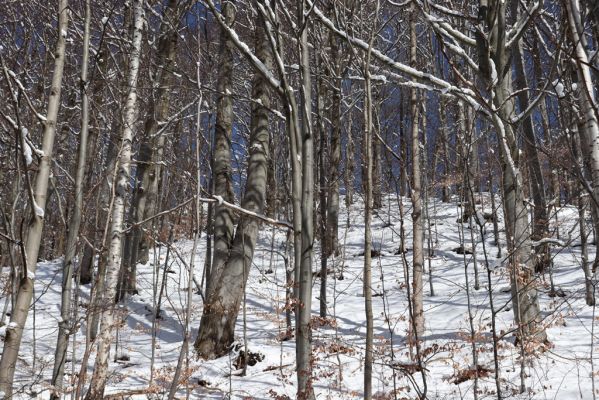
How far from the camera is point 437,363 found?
6.24m

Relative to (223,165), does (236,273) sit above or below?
below

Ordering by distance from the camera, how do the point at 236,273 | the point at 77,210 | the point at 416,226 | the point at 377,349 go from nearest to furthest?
the point at 77,210
the point at 377,349
the point at 236,273
the point at 416,226

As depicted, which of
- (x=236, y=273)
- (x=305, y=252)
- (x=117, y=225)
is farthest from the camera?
(x=236, y=273)

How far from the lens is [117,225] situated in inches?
208

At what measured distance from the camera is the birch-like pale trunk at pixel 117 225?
4695 mm

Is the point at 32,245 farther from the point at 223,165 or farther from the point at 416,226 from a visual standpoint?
the point at 416,226

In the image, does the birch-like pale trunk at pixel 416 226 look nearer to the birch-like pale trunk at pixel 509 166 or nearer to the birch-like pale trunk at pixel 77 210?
the birch-like pale trunk at pixel 509 166

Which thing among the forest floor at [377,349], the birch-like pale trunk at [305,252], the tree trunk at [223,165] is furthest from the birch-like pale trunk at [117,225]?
the birch-like pale trunk at [305,252]

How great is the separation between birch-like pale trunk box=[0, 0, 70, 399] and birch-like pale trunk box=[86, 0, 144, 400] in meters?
1.57

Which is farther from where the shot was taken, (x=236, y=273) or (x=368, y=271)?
(x=236, y=273)

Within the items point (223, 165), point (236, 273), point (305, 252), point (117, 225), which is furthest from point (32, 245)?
point (223, 165)

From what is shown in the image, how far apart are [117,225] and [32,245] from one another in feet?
8.01

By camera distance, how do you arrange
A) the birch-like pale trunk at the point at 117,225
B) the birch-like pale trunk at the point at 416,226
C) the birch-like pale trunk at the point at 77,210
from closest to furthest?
the birch-like pale trunk at the point at 77,210
the birch-like pale trunk at the point at 117,225
the birch-like pale trunk at the point at 416,226

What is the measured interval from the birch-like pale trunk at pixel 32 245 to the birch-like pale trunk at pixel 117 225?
1.57 metres
